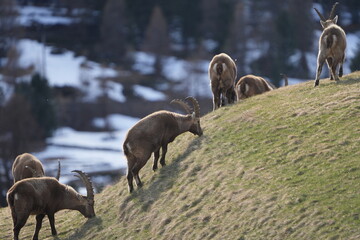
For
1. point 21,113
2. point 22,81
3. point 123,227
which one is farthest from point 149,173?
point 22,81

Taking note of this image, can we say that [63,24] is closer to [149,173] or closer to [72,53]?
[72,53]

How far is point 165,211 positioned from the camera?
21.3m

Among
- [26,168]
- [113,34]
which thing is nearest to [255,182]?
[26,168]

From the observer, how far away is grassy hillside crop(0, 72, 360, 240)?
720 inches

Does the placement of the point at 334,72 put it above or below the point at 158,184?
above

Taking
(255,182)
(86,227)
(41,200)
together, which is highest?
(255,182)

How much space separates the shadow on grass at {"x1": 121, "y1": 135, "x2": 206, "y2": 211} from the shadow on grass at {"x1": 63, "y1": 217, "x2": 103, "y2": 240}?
2.92ft

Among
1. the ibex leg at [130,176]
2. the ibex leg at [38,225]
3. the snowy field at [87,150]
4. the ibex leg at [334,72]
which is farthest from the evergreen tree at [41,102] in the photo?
the ibex leg at [38,225]

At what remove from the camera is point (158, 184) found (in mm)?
23219

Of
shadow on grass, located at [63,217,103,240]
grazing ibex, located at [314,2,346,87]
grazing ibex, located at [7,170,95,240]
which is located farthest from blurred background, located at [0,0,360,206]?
shadow on grass, located at [63,217,103,240]

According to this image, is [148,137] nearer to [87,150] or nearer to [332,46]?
[332,46]

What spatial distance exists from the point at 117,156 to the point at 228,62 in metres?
45.6

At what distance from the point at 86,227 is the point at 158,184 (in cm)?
244

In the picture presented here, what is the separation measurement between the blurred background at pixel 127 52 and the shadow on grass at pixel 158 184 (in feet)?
164
